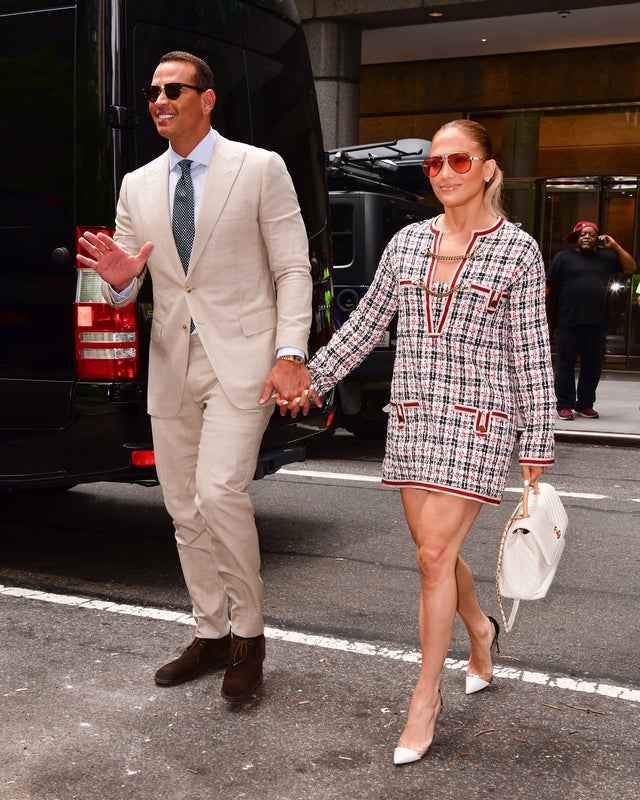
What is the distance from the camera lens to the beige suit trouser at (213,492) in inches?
144

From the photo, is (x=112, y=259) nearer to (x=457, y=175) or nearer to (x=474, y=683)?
(x=457, y=175)

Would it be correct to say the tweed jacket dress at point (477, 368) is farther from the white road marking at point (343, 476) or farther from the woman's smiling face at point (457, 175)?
the white road marking at point (343, 476)

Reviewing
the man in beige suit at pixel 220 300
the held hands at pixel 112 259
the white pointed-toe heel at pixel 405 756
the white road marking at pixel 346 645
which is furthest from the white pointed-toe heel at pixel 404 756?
the held hands at pixel 112 259

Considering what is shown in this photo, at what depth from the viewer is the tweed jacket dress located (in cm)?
328

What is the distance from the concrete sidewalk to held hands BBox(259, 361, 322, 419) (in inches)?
268

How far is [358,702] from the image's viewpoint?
374cm

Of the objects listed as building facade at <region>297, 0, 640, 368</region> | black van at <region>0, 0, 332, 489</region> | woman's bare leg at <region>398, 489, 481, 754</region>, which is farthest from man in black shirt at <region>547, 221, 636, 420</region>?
woman's bare leg at <region>398, 489, 481, 754</region>

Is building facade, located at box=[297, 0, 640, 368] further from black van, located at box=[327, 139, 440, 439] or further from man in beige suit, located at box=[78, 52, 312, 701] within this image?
man in beige suit, located at box=[78, 52, 312, 701]

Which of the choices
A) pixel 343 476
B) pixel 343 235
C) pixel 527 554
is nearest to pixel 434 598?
pixel 527 554

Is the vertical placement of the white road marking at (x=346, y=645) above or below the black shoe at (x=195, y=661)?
below

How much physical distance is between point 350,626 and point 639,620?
4.00ft

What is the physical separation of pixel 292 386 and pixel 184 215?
0.69m

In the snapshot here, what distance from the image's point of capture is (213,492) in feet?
11.9

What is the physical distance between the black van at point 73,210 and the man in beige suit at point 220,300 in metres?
0.85
